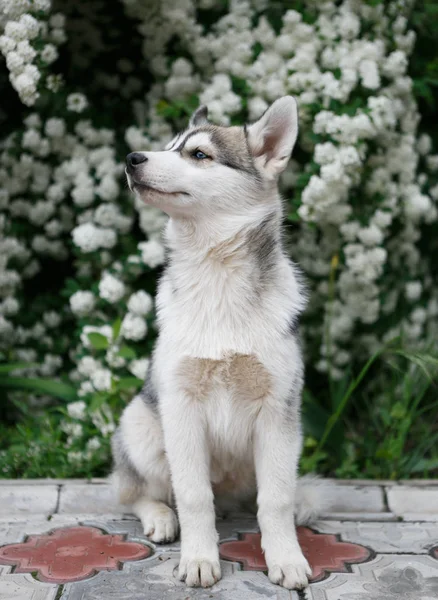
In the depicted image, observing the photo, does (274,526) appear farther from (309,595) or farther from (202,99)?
(202,99)

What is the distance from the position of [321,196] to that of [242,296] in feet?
4.65

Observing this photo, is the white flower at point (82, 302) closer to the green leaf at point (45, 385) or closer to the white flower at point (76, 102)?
the green leaf at point (45, 385)

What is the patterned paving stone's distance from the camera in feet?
9.24

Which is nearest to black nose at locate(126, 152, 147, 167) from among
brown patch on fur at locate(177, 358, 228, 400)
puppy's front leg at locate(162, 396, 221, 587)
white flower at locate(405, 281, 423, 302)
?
brown patch on fur at locate(177, 358, 228, 400)

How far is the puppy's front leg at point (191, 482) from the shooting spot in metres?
2.96

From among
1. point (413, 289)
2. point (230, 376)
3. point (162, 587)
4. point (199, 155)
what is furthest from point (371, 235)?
point (162, 587)

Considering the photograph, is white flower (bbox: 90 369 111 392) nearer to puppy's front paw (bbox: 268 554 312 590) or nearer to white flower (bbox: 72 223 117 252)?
white flower (bbox: 72 223 117 252)

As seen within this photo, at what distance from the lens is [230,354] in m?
2.93

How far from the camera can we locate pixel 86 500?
3.80 m

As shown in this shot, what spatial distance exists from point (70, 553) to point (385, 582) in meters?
1.30

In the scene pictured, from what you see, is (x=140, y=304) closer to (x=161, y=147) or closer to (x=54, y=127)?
(x=161, y=147)

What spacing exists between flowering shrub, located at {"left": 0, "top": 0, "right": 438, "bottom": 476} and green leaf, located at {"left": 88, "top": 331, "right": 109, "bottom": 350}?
0.04ft

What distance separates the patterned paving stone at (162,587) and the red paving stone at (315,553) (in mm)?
111

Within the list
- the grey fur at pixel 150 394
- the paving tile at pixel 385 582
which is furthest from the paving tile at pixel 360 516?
the grey fur at pixel 150 394
